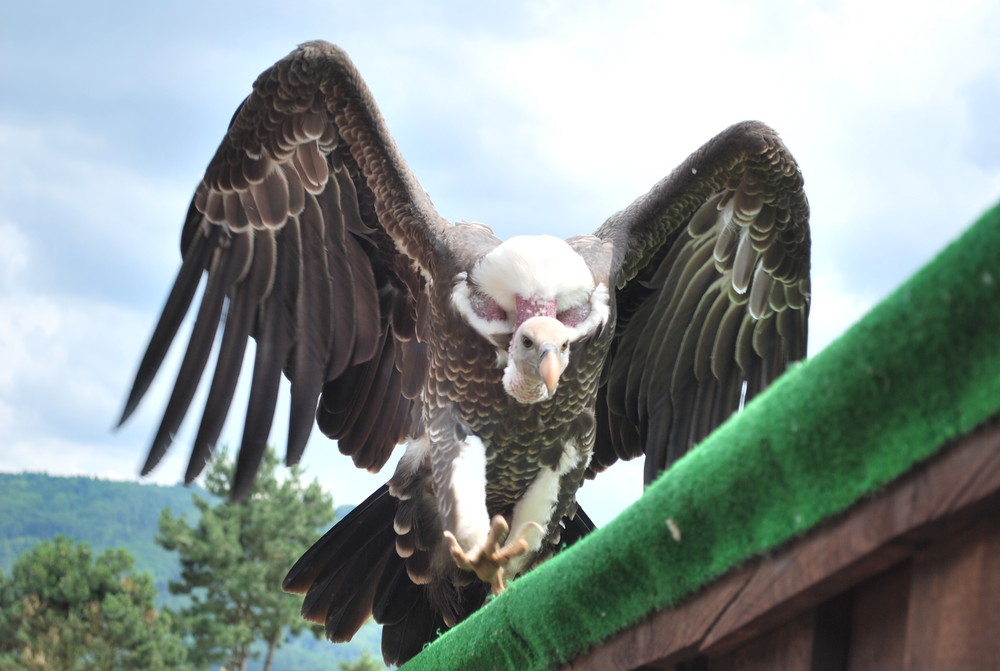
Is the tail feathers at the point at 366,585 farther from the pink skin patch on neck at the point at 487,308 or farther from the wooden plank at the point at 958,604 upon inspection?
the wooden plank at the point at 958,604

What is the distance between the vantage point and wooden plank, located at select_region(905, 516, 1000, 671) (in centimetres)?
111

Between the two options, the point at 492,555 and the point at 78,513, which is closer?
the point at 492,555

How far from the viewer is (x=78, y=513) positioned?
4519 cm

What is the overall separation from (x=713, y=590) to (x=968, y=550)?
0.39 m

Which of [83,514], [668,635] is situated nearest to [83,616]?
[668,635]

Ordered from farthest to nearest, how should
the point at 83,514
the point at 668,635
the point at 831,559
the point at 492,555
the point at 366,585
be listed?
1. the point at 83,514
2. the point at 366,585
3. the point at 492,555
4. the point at 668,635
5. the point at 831,559

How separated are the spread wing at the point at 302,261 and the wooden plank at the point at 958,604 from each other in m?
2.48

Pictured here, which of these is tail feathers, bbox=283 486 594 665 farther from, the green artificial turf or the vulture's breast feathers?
the green artificial turf

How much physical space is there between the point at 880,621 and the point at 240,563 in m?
18.0

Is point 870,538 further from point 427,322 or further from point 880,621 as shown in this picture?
point 427,322

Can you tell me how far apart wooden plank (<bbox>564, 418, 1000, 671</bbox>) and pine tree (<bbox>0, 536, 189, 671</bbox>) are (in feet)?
50.6

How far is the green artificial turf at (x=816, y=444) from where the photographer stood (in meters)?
1.06

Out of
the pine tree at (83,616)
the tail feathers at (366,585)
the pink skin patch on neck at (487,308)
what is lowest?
the tail feathers at (366,585)

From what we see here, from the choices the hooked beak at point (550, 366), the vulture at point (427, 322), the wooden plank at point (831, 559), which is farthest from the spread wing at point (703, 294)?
the wooden plank at point (831, 559)
